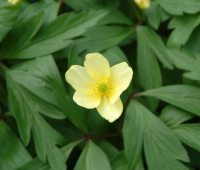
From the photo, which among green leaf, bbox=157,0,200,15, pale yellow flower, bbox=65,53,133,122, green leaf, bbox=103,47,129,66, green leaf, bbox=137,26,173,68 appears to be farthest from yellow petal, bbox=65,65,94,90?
green leaf, bbox=157,0,200,15

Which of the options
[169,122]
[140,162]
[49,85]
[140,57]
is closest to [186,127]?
[169,122]

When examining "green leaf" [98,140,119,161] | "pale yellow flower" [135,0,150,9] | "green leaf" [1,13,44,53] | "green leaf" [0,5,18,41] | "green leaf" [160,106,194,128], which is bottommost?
"green leaf" [98,140,119,161]

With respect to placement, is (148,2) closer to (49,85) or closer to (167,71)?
(167,71)

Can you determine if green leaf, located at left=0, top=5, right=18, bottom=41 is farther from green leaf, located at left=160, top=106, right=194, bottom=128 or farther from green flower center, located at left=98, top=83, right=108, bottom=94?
green leaf, located at left=160, top=106, right=194, bottom=128

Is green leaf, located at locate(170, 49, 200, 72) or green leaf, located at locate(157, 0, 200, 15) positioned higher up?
green leaf, located at locate(157, 0, 200, 15)

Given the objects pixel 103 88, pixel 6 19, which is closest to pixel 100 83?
pixel 103 88

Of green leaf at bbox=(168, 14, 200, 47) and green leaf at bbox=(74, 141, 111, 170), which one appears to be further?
green leaf at bbox=(168, 14, 200, 47)

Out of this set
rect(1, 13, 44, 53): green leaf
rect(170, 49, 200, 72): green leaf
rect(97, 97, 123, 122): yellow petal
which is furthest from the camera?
rect(1, 13, 44, 53): green leaf

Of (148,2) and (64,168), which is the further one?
(148,2)

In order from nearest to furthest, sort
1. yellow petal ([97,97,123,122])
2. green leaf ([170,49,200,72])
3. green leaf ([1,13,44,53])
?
yellow petal ([97,97,123,122]), green leaf ([170,49,200,72]), green leaf ([1,13,44,53])

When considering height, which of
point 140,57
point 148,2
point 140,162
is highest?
point 148,2
